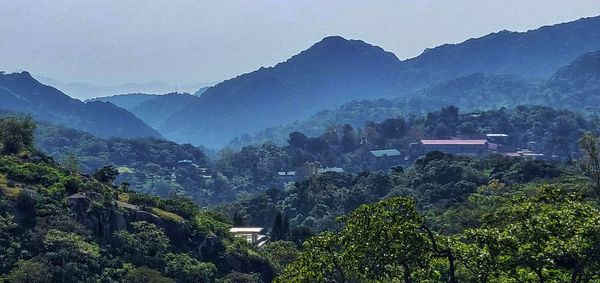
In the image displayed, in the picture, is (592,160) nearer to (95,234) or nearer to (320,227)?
(320,227)

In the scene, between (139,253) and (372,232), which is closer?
(372,232)

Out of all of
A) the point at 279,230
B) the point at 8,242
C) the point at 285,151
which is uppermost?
the point at 8,242

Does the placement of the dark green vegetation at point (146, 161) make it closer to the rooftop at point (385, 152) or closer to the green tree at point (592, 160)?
the rooftop at point (385, 152)

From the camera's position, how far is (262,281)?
1230 inches

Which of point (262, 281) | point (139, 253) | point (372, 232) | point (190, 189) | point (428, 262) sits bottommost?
point (190, 189)

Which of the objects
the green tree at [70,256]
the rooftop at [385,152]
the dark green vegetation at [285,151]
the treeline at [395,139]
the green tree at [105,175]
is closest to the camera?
the green tree at [70,256]

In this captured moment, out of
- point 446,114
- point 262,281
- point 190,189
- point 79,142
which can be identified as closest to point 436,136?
point 446,114

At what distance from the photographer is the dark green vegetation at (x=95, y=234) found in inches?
936

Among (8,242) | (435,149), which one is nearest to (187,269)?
(8,242)

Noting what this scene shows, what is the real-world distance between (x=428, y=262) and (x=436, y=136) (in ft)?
392

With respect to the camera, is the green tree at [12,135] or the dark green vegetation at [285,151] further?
the dark green vegetation at [285,151]

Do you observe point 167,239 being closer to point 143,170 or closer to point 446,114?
point 143,170

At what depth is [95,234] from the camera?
1057 inches

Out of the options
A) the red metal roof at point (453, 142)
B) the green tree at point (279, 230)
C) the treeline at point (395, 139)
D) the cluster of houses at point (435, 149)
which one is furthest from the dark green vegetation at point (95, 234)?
the red metal roof at point (453, 142)
